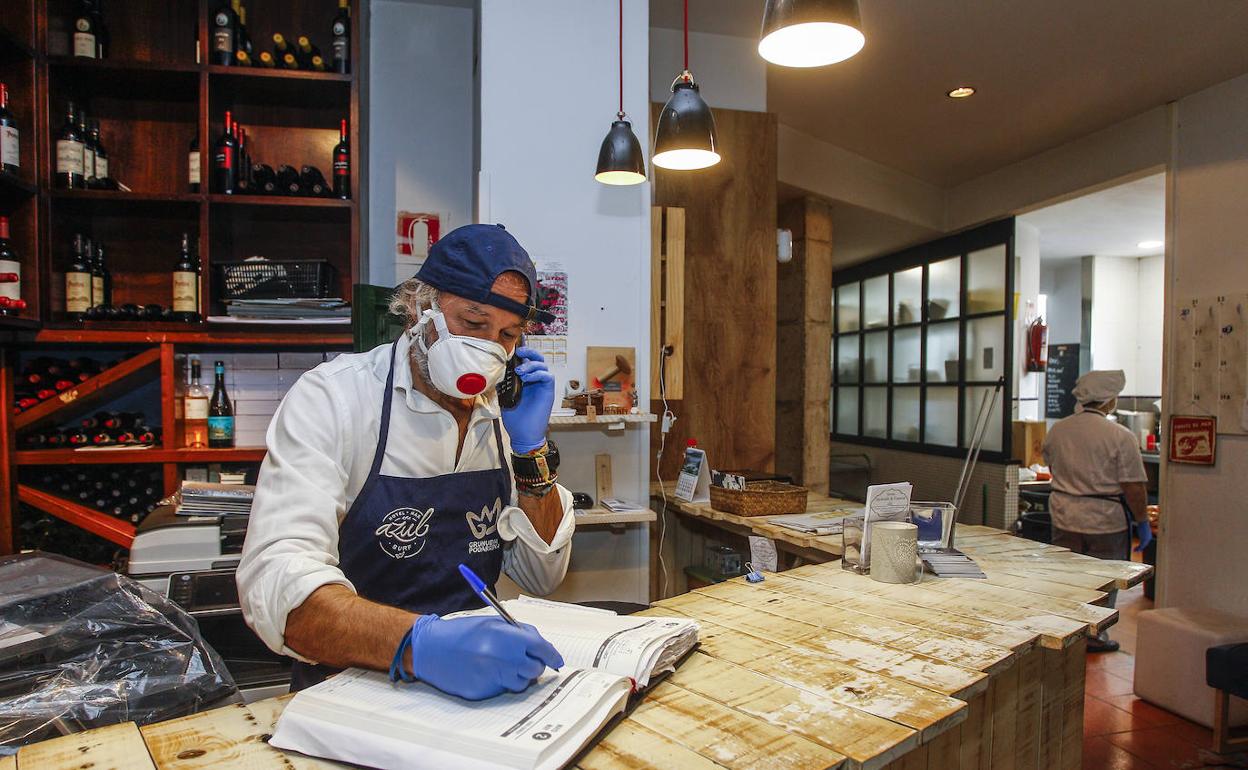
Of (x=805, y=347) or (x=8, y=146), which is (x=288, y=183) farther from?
(x=805, y=347)

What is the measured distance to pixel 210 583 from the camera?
2025 millimetres

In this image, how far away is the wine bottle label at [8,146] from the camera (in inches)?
99.0

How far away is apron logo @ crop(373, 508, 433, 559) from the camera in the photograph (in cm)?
149

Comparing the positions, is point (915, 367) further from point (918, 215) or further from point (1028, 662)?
point (1028, 662)

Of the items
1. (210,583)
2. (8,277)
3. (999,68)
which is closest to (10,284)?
(8,277)

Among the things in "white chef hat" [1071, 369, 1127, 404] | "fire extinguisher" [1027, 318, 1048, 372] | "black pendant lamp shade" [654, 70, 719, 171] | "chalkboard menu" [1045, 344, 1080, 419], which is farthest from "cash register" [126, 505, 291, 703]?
"chalkboard menu" [1045, 344, 1080, 419]

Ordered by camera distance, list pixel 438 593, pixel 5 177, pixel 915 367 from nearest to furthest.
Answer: pixel 438 593
pixel 5 177
pixel 915 367

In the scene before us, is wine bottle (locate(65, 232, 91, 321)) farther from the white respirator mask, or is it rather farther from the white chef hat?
the white chef hat

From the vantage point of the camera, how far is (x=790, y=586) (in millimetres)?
1855

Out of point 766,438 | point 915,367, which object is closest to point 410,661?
point 766,438

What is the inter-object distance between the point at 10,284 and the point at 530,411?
2.14 m

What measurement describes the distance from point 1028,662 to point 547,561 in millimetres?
1262

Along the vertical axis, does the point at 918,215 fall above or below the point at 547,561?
above

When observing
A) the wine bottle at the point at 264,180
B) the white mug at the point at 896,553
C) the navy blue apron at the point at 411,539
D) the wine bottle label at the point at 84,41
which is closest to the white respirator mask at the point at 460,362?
the navy blue apron at the point at 411,539
